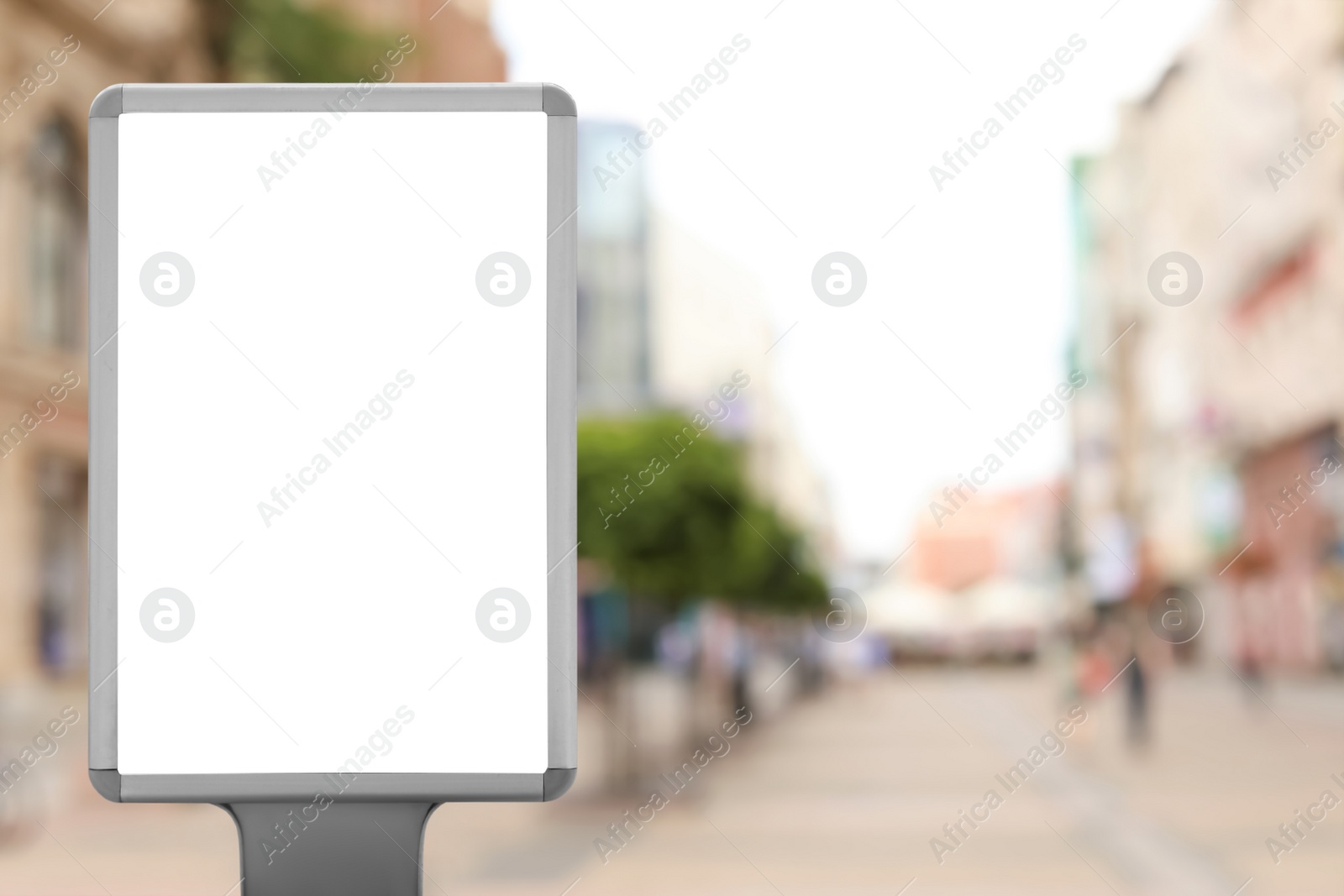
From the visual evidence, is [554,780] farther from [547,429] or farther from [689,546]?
[689,546]

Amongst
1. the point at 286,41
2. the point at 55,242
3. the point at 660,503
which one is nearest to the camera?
the point at 660,503

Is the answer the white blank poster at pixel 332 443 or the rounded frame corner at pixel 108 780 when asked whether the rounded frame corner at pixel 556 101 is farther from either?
the rounded frame corner at pixel 108 780

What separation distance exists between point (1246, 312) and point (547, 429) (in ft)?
154

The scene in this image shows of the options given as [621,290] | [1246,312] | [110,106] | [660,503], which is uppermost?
[1246,312]

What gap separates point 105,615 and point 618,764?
1465 cm

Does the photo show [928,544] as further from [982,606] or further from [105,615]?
[105,615]

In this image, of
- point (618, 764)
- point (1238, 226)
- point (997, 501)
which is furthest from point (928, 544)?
point (618, 764)

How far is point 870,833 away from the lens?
1284 cm

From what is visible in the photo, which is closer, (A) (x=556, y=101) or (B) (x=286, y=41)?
(A) (x=556, y=101)

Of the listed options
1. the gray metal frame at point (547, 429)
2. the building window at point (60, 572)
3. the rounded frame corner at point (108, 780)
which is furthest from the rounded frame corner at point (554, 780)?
the building window at point (60, 572)

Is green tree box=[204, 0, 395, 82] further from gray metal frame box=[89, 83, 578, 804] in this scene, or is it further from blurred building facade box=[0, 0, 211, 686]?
gray metal frame box=[89, 83, 578, 804]

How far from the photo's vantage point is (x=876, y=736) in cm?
2712

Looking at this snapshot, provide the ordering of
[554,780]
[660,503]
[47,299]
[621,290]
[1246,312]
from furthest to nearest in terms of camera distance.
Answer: [621,290] < [1246,312] < [47,299] < [660,503] < [554,780]

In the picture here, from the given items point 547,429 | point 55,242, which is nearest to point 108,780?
point 547,429
